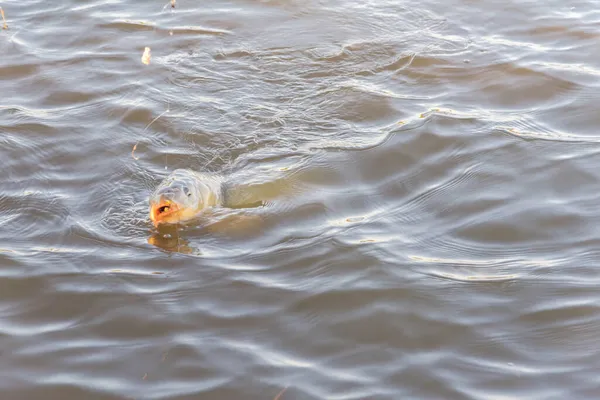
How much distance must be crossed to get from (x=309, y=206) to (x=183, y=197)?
2.95ft

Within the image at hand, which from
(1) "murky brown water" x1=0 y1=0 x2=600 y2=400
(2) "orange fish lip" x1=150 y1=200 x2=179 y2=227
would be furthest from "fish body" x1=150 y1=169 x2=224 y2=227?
(1) "murky brown water" x1=0 y1=0 x2=600 y2=400

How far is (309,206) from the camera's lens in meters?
5.64

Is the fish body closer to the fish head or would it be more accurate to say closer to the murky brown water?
the fish head

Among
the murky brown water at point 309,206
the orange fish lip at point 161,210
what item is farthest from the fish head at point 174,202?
the murky brown water at point 309,206

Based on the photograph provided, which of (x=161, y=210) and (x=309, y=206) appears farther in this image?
(x=309, y=206)

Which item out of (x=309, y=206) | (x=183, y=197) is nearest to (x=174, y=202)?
(x=183, y=197)

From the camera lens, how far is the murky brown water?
4.09m

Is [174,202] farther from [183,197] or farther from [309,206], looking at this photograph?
Result: [309,206]

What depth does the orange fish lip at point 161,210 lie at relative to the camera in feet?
17.5

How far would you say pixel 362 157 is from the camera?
6.20 meters

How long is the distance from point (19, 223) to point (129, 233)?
0.77m

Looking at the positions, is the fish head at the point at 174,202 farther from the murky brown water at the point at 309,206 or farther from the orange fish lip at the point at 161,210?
the murky brown water at the point at 309,206

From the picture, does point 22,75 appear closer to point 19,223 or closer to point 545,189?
point 19,223

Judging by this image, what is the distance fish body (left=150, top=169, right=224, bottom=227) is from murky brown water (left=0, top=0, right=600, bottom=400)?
13cm
